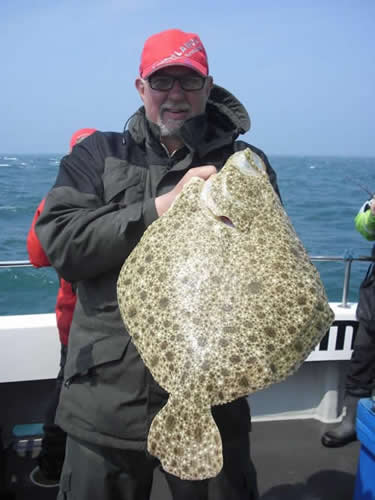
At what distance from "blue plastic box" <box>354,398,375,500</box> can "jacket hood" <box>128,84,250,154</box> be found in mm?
1687

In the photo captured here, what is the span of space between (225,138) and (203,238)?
660mm

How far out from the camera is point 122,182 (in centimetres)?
189

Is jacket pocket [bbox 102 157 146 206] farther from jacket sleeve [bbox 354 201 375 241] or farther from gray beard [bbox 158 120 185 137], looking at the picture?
jacket sleeve [bbox 354 201 375 241]

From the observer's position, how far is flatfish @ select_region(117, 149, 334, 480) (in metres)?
1.35

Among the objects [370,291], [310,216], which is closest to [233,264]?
[370,291]

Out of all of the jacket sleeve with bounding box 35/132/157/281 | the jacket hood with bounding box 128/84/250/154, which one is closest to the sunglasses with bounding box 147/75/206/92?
the jacket hood with bounding box 128/84/250/154

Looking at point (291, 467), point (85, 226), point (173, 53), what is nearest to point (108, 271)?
point (85, 226)

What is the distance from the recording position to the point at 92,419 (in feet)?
6.13

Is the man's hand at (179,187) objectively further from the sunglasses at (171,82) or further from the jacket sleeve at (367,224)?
the jacket sleeve at (367,224)

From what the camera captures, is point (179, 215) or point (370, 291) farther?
point (370, 291)

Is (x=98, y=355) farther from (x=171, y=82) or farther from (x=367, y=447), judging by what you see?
(x=367, y=447)

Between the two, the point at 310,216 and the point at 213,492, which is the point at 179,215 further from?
the point at 310,216

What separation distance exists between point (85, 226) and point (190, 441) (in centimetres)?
80

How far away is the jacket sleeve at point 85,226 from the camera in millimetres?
1637
